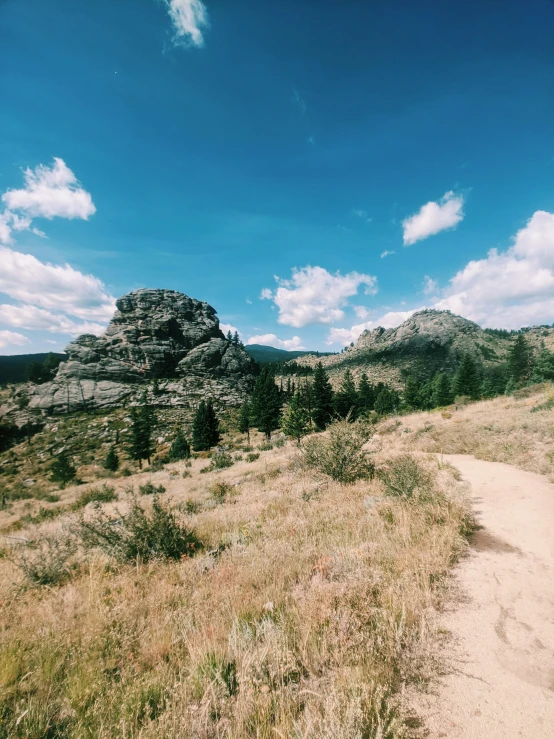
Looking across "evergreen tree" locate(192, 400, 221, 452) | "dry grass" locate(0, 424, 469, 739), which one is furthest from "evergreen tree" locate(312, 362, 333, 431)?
"dry grass" locate(0, 424, 469, 739)

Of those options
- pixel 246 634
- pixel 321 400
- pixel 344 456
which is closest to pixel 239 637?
pixel 246 634

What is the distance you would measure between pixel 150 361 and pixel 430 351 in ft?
493

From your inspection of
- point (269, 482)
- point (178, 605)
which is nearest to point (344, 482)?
point (269, 482)

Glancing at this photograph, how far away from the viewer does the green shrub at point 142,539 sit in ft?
19.6

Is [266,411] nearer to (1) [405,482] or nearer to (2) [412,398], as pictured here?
(2) [412,398]

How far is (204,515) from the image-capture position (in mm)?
9039

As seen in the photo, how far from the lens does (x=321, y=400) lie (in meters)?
47.5

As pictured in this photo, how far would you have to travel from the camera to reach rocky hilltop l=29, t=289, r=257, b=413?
87.1 m

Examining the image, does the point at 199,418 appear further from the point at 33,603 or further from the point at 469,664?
the point at 469,664

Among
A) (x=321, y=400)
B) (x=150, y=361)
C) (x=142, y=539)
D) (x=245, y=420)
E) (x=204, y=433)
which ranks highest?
(x=150, y=361)

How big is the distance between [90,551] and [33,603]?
188 cm

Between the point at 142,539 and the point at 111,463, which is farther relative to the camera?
the point at 111,463

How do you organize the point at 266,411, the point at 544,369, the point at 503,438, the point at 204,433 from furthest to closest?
the point at 266,411 → the point at 204,433 → the point at 544,369 → the point at 503,438

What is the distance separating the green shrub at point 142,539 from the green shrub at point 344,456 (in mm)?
5926
